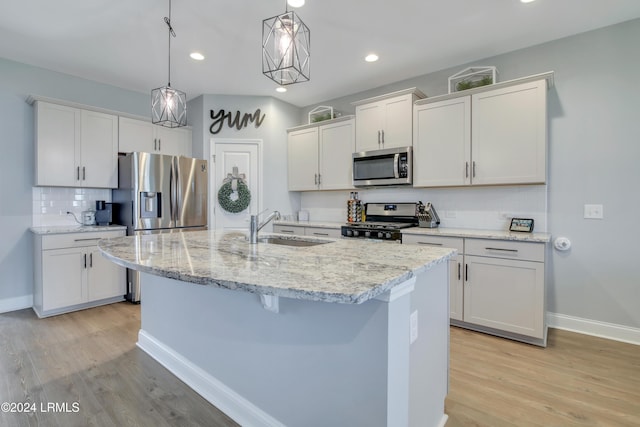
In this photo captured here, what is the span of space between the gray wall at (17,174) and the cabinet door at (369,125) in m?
3.59

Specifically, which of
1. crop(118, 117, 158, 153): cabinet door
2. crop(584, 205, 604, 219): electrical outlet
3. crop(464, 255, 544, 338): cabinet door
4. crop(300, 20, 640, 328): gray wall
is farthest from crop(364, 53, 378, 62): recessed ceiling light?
crop(118, 117, 158, 153): cabinet door

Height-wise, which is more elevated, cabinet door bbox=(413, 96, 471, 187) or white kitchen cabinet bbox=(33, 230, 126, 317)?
cabinet door bbox=(413, 96, 471, 187)

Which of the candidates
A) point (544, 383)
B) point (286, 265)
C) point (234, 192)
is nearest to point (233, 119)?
point (234, 192)

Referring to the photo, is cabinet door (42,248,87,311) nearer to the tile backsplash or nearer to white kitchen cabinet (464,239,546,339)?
the tile backsplash

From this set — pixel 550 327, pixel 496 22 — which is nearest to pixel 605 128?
pixel 496 22

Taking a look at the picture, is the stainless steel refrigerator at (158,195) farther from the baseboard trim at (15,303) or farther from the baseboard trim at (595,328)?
the baseboard trim at (595,328)

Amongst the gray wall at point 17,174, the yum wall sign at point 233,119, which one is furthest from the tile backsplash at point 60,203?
the yum wall sign at point 233,119

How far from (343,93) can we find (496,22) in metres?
2.02

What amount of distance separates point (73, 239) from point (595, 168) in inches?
200

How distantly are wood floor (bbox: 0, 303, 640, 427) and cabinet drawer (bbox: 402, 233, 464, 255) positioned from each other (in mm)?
776

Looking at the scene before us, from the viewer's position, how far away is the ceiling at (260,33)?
2.39 metres

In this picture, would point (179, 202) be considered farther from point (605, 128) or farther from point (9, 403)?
point (605, 128)

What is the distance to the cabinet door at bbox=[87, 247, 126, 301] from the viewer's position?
338cm

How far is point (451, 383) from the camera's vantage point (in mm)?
1989
